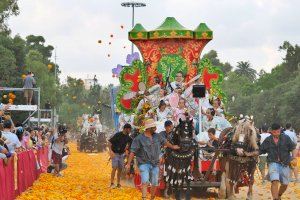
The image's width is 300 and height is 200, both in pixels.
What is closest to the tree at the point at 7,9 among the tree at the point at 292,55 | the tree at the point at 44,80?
the tree at the point at 44,80

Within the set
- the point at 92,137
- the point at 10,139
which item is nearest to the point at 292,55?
the point at 92,137

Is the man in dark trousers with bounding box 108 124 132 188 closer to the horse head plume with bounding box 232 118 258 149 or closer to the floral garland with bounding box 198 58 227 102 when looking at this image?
the floral garland with bounding box 198 58 227 102

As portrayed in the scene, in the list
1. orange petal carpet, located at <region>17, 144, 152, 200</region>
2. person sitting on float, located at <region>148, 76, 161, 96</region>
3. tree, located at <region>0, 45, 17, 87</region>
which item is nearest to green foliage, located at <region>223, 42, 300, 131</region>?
tree, located at <region>0, 45, 17, 87</region>

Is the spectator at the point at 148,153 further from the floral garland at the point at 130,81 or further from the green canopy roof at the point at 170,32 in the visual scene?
the green canopy roof at the point at 170,32

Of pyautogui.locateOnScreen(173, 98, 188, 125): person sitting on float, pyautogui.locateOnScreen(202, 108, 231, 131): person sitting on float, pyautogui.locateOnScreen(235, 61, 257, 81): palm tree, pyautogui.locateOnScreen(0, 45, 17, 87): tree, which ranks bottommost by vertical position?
pyautogui.locateOnScreen(202, 108, 231, 131): person sitting on float

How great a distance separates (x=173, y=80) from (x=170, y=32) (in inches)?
58.2

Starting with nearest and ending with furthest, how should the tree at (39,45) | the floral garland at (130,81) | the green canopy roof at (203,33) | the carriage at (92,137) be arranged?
the floral garland at (130,81) → the green canopy roof at (203,33) → the carriage at (92,137) → the tree at (39,45)

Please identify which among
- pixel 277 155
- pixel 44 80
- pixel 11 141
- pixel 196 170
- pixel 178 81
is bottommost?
pixel 196 170

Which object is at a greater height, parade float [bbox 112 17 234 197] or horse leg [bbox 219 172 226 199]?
parade float [bbox 112 17 234 197]

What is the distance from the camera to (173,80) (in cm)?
2172

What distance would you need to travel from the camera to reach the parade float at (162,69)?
2127cm

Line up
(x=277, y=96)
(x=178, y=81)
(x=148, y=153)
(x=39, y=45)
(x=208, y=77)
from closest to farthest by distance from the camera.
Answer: (x=148, y=153), (x=178, y=81), (x=208, y=77), (x=277, y=96), (x=39, y=45)

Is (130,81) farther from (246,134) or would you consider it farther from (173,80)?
(246,134)

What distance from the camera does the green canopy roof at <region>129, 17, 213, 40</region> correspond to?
22.2m
